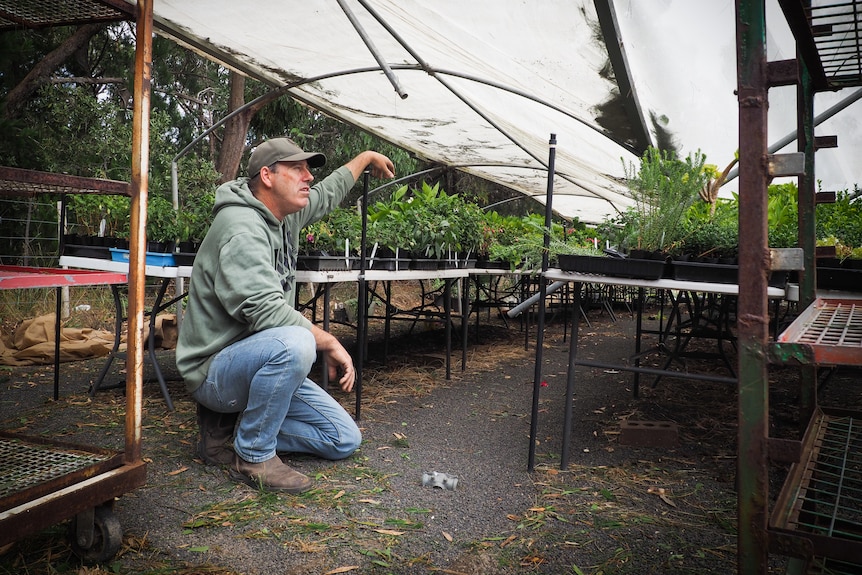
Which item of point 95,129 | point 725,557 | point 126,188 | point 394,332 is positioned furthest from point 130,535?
point 95,129

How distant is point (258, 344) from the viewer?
2.68 meters

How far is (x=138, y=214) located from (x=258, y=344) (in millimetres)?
826

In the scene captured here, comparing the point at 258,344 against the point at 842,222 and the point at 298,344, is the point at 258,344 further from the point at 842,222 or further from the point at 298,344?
the point at 842,222

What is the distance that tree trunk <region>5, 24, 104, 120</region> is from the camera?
331 inches

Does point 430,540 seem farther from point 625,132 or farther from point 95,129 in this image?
point 95,129

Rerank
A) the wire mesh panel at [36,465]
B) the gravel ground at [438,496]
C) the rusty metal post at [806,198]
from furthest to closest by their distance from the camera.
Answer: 1. the rusty metal post at [806,198]
2. the gravel ground at [438,496]
3. the wire mesh panel at [36,465]

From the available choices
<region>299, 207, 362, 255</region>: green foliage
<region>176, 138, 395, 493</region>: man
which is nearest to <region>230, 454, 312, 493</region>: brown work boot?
<region>176, 138, 395, 493</region>: man

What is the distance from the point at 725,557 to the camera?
2.16 metres

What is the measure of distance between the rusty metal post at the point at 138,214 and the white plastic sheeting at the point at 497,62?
2.28m

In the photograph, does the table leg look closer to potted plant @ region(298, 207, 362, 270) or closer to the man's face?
the man's face

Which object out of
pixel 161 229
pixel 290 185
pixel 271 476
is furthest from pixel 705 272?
pixel 161 229

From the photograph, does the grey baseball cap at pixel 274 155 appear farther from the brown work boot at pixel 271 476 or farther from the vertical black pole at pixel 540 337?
the brown work boot at pixel 271 476

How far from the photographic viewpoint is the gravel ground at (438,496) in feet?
6.97

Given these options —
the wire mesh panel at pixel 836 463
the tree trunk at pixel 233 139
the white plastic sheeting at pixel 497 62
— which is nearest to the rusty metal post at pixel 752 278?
the wire mesh panel at pixel 836 463
